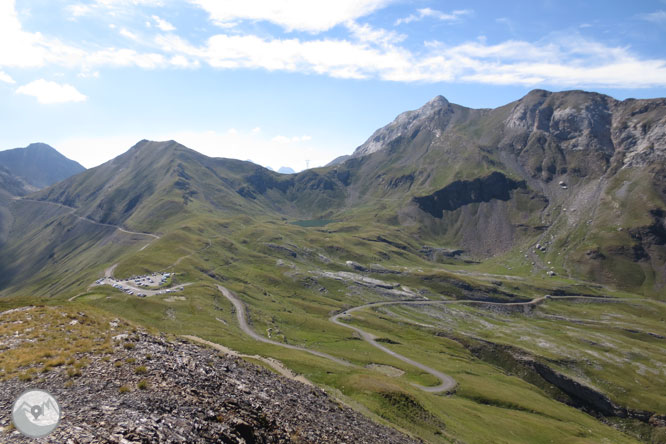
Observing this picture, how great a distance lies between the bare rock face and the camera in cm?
1984

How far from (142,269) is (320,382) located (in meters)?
153

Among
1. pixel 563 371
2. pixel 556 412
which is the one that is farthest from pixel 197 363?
pixel 563 371

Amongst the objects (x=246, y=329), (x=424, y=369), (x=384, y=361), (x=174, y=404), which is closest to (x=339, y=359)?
(x=384, y=361)

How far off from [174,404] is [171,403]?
22 cm

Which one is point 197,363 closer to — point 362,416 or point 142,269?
point 362,416

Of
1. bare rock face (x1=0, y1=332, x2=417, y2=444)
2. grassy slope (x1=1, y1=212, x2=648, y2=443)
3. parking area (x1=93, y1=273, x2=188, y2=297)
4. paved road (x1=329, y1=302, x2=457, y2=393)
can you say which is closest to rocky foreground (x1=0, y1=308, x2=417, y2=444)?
bare rock face (x1=0, y1=332, x2=417, y2=444)

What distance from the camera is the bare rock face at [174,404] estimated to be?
1984 centimetres

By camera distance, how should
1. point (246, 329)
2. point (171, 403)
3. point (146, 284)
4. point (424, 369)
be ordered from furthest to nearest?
point (146, 284)
point (246, 329)
point (424, 369)
point (171, 403)

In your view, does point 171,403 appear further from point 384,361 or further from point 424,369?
point 424,369

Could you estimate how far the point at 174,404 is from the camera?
24.7 m

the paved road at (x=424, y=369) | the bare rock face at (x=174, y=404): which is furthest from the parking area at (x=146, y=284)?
the bare rock face at (x=174, y=404)

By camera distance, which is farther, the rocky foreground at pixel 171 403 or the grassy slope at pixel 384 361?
the grassy slope at pixel 384 361

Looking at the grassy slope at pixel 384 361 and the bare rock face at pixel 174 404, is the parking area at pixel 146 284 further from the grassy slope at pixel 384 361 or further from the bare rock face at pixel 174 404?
the bare rock face at pixel 174 404

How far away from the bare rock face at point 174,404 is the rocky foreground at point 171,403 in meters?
0.05
